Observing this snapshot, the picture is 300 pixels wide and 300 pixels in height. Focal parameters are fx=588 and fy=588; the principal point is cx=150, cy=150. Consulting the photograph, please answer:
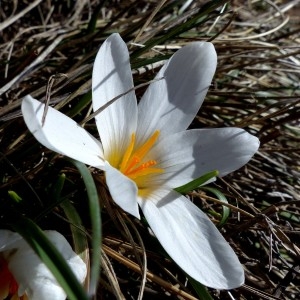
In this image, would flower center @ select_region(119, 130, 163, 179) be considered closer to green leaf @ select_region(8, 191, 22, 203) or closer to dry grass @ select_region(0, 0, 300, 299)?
dry grass @ select_region(0, 0, 300, 299)

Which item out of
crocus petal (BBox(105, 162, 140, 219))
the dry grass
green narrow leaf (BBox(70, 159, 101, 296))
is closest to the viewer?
green narrow leaf (BBox(70, 159, 101, 296))

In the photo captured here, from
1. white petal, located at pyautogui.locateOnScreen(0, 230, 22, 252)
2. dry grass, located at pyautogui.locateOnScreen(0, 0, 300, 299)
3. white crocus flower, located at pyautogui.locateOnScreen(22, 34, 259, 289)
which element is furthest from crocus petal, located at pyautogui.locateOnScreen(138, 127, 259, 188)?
white petal, located at pyautogui.locateOnScreen(0, 230, 22, 252)

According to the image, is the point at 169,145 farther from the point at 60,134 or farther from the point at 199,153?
the point at 60,134

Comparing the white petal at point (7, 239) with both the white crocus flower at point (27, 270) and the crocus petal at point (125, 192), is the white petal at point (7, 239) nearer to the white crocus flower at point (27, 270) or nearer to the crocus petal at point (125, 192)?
the white crocus flower at point (27, 270)

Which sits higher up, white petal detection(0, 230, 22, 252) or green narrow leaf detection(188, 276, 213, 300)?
white petal detection(0, 230, 22, 252)

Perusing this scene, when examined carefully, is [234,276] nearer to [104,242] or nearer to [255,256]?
[104,242]

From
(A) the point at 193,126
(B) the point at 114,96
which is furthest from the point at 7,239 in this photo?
(A) the point at 193,126

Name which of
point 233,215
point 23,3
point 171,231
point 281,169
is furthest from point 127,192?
point 23,3
